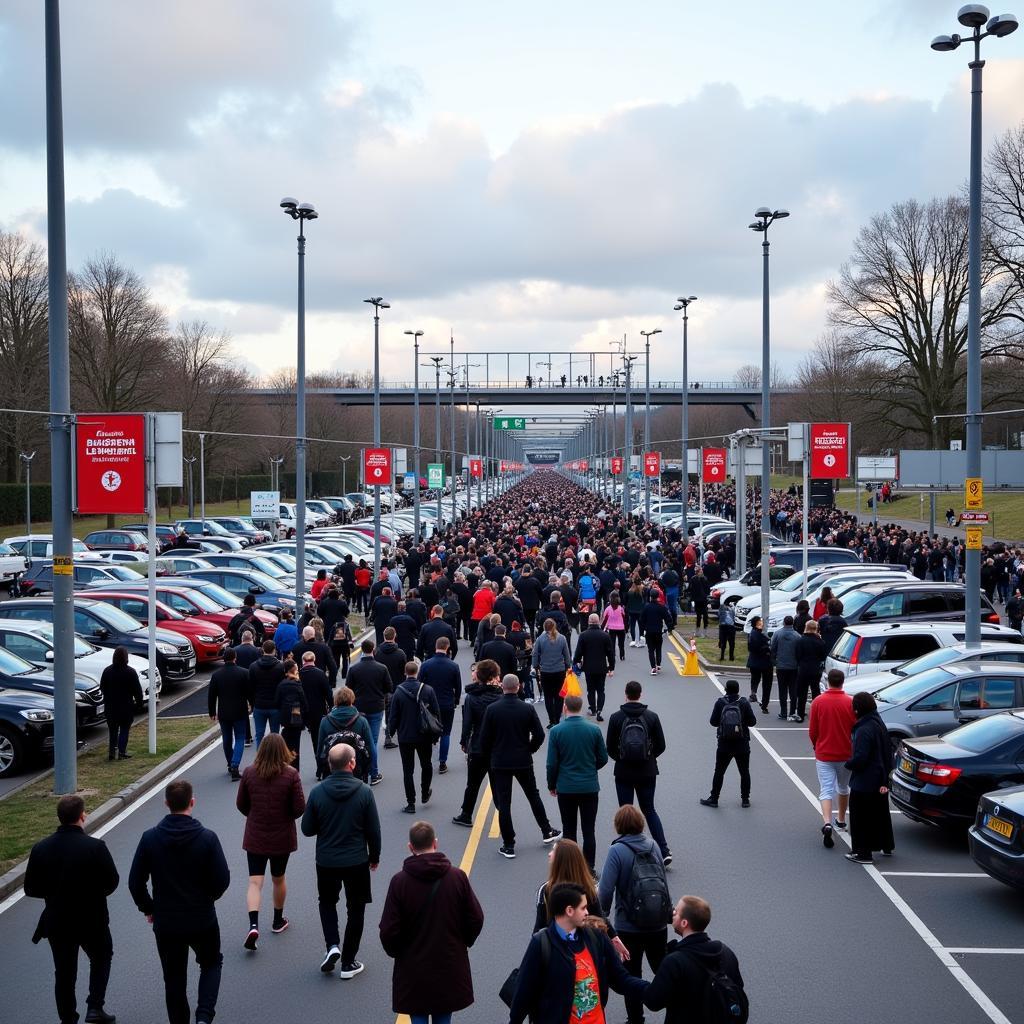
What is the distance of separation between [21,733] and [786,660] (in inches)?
408

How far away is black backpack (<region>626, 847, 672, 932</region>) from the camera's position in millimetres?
6586

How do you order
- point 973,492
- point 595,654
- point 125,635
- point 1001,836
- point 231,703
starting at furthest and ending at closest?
point 125,635 < point 973,492 < point 595,654 < point 231,703 < point 1001,836

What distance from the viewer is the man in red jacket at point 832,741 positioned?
1105cm

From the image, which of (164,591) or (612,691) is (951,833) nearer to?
(612,691)

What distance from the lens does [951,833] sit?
11.5 meters

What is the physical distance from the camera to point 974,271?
17.2 m

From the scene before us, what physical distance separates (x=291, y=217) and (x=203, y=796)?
54.2 feet

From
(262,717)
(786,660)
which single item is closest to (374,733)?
(262,717)

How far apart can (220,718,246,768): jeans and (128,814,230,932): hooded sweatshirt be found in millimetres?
6460

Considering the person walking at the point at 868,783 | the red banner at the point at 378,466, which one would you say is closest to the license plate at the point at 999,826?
the person walking at the point at 868,783

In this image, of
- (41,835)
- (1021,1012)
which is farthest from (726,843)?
(41,835)

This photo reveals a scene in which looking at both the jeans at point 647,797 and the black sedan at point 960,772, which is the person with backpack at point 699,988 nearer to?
the jeans at point 647,797

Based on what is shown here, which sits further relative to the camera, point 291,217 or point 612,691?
point 291,217

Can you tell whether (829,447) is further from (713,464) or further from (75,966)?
(75,966)
